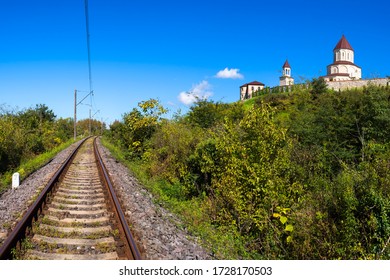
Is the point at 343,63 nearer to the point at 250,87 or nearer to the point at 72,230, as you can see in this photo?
the point at 250,87

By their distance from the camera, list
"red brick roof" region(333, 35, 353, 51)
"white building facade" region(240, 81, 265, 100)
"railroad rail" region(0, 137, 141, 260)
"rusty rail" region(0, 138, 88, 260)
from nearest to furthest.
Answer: "rusty rail" region(0, 138, 88, 260) → "railroad rail" region(0, 137, 141, 260) → "red brick roof" region(333, 35, 353, 51) → "white building facade" region(240, 81, 265, 100)

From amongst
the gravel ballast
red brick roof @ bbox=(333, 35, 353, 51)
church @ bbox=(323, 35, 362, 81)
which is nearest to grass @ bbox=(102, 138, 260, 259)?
the gravel ballast

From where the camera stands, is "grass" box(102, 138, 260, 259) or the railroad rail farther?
"grass" box(102, 138, 260, 259)

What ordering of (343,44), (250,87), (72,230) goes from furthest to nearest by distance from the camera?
(250,87), (343,44), (72,230)

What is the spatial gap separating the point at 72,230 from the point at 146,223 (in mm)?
1523

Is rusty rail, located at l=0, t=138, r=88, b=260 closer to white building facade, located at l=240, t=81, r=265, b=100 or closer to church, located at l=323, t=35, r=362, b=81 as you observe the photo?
church, located at l=323, t=35, r=362, b=81

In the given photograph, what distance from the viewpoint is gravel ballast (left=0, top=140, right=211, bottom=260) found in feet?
19.4

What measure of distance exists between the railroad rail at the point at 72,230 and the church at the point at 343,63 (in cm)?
10466

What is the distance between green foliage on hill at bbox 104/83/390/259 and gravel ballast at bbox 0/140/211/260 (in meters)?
0.61

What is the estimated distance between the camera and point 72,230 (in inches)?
256

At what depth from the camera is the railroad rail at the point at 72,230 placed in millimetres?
5453

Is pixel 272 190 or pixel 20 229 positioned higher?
pixel 272 190

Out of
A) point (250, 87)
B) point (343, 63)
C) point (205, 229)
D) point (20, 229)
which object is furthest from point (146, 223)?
point (250, 87)

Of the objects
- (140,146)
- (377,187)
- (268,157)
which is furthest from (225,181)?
(140,146)
